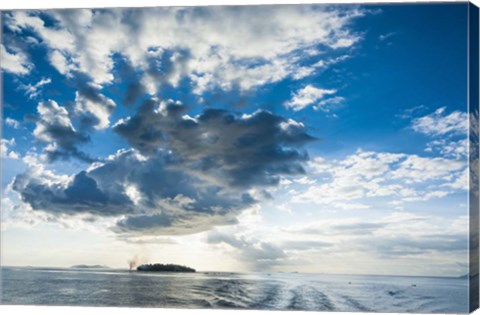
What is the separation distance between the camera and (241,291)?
1512 cm

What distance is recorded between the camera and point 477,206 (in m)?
13.6

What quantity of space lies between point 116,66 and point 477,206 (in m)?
7.09

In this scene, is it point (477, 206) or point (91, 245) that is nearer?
point (477, 206)

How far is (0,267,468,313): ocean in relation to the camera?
13.8 meters

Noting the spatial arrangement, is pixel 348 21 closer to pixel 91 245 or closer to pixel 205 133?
pixel 205 133

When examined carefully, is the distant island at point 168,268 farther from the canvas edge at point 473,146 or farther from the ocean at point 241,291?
the canvas edge at point 473,146

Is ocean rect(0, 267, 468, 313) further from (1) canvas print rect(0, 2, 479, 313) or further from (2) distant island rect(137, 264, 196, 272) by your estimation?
(2) distant island rect(137, 264, 196, 272)

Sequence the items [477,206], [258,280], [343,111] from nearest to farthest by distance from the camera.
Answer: [477,206]
[343,111]
[258,280]

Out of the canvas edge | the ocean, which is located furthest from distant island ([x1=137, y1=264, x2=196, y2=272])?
the canvas edge

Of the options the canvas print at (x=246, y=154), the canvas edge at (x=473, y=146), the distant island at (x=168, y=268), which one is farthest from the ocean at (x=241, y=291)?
the canvas edge at (x=473, y=146)

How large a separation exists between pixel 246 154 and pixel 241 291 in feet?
8.72

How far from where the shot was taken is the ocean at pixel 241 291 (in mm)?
13812

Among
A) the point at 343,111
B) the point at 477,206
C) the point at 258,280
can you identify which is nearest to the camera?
the point at 477,206

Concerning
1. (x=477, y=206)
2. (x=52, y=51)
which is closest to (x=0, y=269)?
(x=52, y=51)
